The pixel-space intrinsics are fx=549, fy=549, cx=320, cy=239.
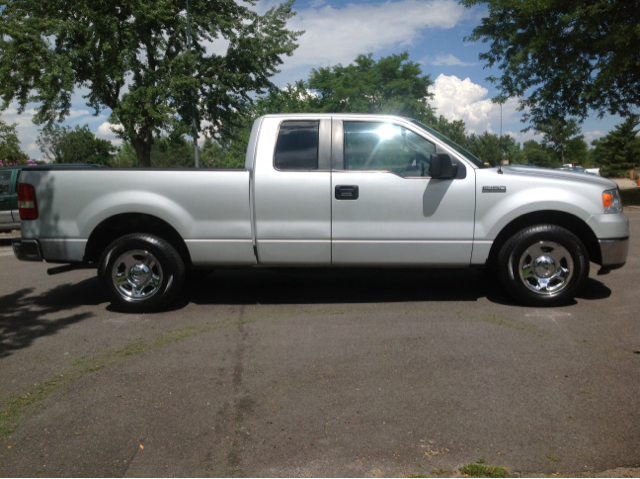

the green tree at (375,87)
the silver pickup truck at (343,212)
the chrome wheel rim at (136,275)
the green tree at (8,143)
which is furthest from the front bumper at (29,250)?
the green tree at (8,143)

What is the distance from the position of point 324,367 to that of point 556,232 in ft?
9.54

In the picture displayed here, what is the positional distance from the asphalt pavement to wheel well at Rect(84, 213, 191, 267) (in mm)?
636

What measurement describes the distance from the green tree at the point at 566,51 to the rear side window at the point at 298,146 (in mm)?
15412

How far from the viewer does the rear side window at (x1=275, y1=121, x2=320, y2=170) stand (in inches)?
223

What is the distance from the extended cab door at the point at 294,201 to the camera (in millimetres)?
5555

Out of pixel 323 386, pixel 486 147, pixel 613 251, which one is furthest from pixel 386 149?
pixel 486 147

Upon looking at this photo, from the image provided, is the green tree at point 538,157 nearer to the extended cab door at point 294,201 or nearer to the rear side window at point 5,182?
the rear side window at point 5,182

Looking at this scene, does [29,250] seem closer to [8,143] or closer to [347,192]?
[347,192]

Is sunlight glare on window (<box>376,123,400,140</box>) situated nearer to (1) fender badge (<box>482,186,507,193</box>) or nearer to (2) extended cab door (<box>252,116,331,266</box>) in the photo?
(2) extended cab door (<box>252,116,331,266</box>)

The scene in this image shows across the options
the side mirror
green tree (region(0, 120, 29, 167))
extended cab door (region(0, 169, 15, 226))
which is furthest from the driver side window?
green tree (region(0, 120, 29, 167))

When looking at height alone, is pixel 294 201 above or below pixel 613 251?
above

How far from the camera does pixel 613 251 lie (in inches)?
217

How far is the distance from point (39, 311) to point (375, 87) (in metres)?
42.1

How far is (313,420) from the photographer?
3291 mm
